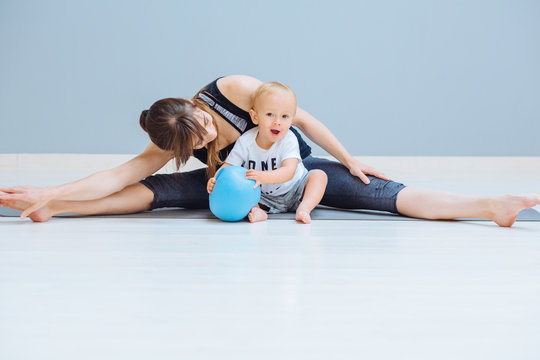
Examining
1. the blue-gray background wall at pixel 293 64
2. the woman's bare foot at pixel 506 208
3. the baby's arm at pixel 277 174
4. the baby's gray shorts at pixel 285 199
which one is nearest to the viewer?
the woman's bare foot at pixel 506 208

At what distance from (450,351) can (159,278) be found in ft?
1.92

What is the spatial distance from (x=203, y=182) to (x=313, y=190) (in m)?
0.44

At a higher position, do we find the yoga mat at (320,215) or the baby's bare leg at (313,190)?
the baby's bare leg at (313,190)

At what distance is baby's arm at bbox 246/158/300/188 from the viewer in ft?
5.53

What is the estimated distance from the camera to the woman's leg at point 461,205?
5.27 feet

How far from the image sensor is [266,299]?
3.08 ft

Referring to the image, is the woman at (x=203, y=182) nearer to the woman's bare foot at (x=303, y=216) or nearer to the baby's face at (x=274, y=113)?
the baby's face at (x=274, y=113)

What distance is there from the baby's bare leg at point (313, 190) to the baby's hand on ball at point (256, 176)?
0.17 meters

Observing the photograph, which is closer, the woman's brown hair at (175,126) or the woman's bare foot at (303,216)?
the woman's brown hair at (175,126)

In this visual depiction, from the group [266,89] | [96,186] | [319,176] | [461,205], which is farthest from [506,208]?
[96,186]

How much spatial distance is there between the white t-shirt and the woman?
60 mm

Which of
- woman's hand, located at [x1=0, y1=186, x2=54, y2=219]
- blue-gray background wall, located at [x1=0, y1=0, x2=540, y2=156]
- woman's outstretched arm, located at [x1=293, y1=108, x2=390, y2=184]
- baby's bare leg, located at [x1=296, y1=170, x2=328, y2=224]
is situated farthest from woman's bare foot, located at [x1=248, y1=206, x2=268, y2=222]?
blue-gray background wall, located at [x1=0, y1=0, x2=540, y2=156]

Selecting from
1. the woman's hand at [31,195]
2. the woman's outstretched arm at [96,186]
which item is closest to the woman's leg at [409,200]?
the woman's outstretched arm at [96,186]

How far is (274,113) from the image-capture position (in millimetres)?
1725
